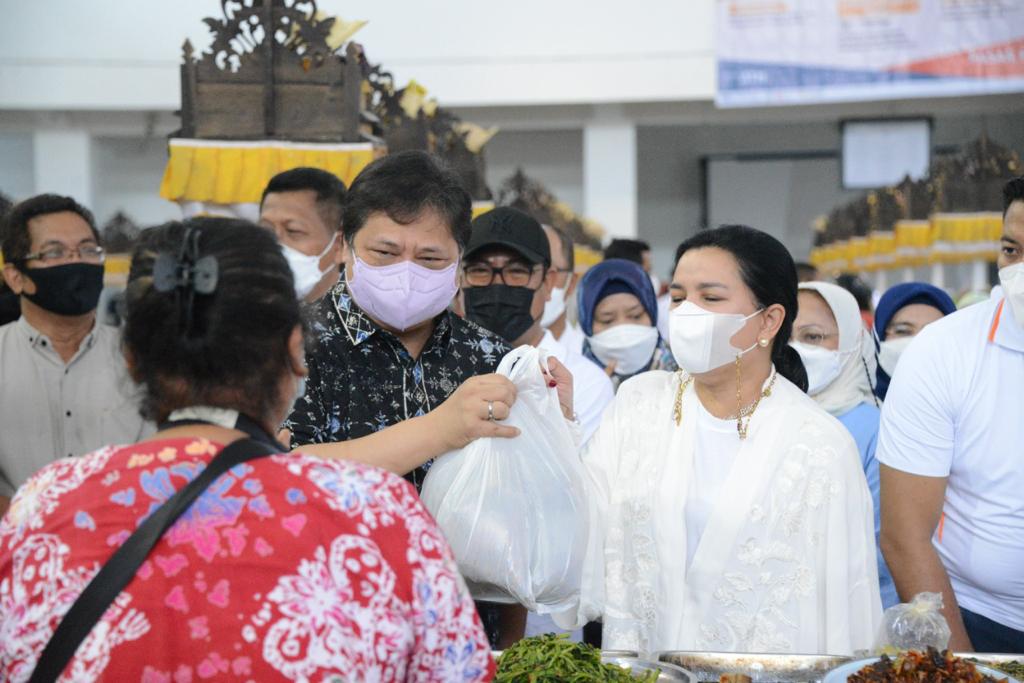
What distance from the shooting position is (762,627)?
2.36m

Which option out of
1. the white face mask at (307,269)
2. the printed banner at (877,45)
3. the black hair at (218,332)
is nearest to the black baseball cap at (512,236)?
the white face mask at (307,269)

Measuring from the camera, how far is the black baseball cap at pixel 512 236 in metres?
3.22

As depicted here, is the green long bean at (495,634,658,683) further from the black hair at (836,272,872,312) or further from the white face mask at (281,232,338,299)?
the black hair at (836,272,872,312)

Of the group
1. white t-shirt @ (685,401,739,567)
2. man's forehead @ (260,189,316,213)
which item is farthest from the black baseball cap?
white t-shirt @ (685,401,739,567)

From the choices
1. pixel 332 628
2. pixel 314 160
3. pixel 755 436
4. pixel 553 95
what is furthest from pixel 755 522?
pixel 553 95

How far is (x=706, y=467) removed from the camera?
2.53 metres

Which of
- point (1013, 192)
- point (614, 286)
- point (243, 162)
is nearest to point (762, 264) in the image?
point (1013, 192)

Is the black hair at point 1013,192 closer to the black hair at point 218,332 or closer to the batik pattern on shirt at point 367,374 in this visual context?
the batik pattern on shirt at point 367,374

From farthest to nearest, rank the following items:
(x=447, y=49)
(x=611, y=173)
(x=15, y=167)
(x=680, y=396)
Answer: (x=15, y=167)
(x=611, y=173)
(x=447, y=49)
(x=680, y=396)

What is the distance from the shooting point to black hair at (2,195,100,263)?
3428 millimetres

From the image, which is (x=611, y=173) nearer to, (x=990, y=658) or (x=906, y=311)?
(x=906, y=311)

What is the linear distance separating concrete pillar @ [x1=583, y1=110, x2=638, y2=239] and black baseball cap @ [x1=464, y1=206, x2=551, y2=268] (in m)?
14.4

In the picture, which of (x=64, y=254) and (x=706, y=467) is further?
(x=64, y=254)

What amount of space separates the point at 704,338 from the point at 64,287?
2.00 meters
